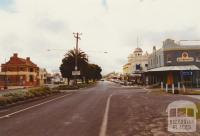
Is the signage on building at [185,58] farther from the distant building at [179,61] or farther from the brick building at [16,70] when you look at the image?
the brick building at [16,70]

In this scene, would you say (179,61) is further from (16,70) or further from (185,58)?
(16,70)

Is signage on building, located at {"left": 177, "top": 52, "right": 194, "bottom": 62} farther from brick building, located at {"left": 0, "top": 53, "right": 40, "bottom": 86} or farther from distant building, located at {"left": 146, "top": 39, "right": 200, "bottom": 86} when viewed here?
brick building, located at {"left": 0, "top": 53, "right": 40, "bottom": 86}

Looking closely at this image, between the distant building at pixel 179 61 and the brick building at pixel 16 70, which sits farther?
the brick building at pixel 16 70

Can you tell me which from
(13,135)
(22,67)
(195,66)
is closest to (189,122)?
(13,135)

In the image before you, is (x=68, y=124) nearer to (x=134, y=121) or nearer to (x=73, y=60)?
(x=134, y=121)

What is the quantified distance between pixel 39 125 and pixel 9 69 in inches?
4189

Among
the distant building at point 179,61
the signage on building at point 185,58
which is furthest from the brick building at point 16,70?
the signage on building at point 185,58

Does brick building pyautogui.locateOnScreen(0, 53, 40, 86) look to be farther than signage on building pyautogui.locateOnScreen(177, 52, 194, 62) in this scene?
Yes

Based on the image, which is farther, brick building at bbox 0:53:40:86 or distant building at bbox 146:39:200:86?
brick building at bbox 0:53:40:86

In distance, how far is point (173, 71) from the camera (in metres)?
65.4

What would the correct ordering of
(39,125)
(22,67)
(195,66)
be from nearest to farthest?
1. (39,125)
2. (195,66)
3. (22,67)

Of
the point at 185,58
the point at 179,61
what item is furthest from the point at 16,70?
the point at 185,58

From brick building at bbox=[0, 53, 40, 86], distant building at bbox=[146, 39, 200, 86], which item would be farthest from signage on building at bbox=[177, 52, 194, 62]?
brick building at bbox=[0, 53, 40, 86]

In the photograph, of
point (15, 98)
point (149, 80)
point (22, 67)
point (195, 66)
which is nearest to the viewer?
point (15, 98)
